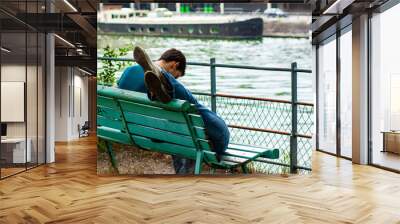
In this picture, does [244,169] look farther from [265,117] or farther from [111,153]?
[111,153]

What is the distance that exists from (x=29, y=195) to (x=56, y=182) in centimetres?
91

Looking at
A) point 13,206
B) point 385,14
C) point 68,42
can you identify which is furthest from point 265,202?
point 68,42

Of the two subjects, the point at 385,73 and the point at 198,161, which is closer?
the point at 198,161

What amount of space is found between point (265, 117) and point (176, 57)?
158 centimetres

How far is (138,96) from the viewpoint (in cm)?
626

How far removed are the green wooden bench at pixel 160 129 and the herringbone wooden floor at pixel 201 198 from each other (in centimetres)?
35

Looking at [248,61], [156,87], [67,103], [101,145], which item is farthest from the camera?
[67,103]

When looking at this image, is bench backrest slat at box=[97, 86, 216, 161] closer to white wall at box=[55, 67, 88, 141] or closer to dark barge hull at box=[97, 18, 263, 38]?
dark barge hull at box=[97, 18, 263, 38]

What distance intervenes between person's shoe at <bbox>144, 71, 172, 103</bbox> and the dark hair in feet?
1.11

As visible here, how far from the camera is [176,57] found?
6.38m

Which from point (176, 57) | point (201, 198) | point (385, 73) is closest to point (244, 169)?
point (201, 198)

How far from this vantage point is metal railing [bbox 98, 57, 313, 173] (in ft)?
20.9

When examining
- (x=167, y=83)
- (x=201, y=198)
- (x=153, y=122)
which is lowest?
(x=201, y=198)

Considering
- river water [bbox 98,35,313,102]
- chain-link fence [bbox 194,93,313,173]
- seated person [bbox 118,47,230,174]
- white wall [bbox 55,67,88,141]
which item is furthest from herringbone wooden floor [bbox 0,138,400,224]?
white wall [bbox 55,67,88,141]
